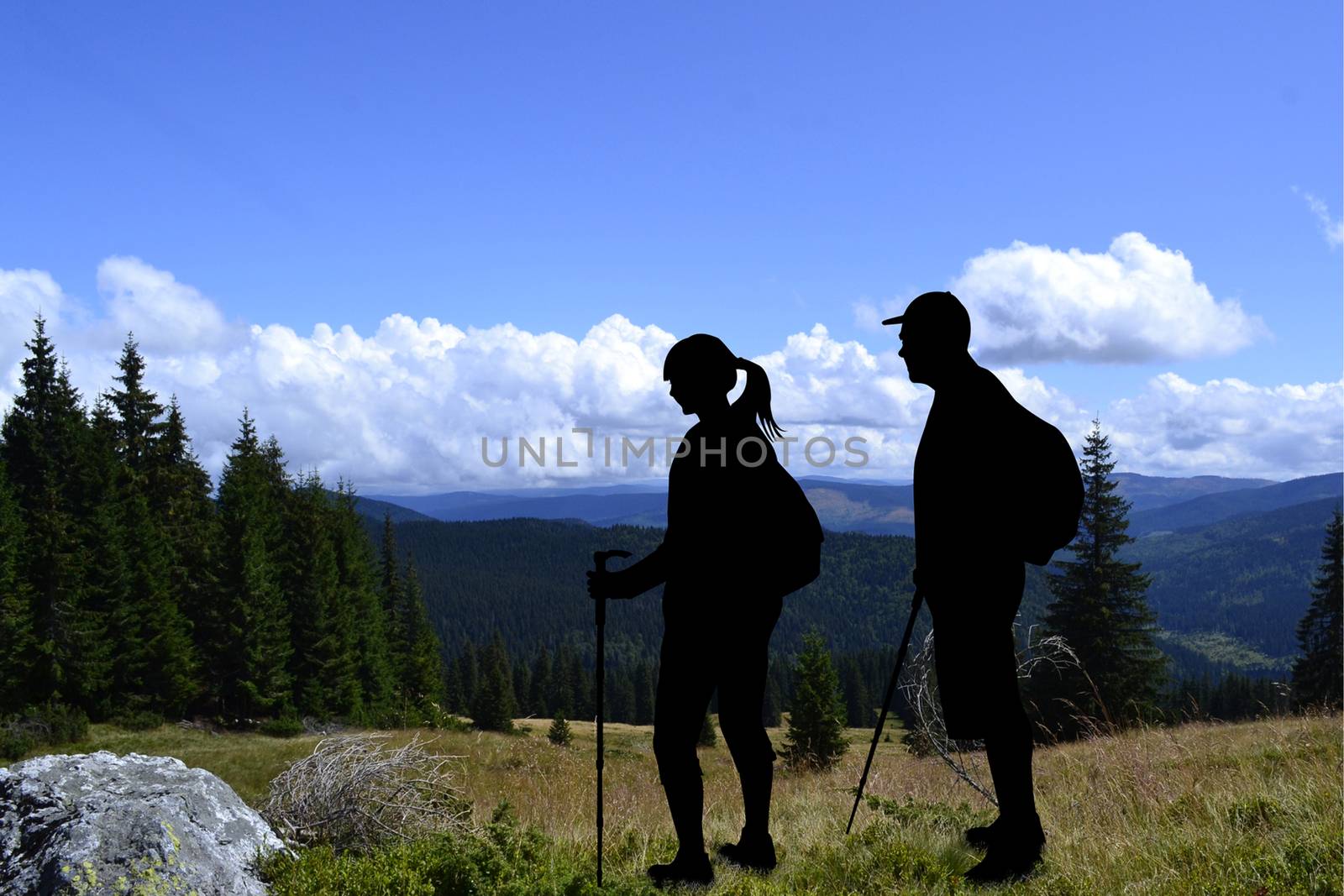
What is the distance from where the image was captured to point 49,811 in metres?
5.95

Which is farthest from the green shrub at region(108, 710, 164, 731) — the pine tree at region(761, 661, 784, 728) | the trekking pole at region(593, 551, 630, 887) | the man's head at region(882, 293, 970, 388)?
the pine tree at region(761, 661, 784, 728)

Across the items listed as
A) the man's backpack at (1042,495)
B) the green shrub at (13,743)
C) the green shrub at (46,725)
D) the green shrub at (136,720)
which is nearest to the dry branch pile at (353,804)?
the man's backpack at (1042,495)

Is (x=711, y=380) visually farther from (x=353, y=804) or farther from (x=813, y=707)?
(x=813, y=707)

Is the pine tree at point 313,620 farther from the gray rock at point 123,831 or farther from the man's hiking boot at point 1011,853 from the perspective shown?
the man's hiking boot at point 1011,853

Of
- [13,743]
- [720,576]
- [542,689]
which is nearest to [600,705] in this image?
[720,576]

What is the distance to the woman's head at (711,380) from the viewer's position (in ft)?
16.0

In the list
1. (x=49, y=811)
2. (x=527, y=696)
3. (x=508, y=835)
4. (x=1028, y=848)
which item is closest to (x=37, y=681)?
(x=49, y=811)

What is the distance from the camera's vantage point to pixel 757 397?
192 inches

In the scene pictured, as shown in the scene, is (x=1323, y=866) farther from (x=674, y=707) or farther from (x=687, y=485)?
(x=687, y=485)

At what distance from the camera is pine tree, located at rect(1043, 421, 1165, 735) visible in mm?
27062

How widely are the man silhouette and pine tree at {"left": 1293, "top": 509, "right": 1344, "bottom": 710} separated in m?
33.5

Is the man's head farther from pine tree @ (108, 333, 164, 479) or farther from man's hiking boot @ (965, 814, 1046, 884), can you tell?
pine tree @ (108, 333, 164, 479)

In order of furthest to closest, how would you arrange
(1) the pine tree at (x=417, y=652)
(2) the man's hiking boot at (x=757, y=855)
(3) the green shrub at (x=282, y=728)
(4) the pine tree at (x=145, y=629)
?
(1) the pine tree at (x=417, y=652)
(3) the green shrub at (x=282, y=728)
(4) the pine tree at (x=145, y=629)
(2) the man's hiking boot at (x=757, y=855)

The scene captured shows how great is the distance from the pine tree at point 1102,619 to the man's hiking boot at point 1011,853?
2364 cm
